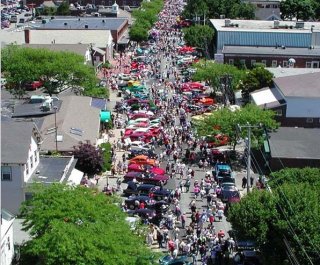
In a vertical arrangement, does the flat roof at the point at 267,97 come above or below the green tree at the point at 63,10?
above

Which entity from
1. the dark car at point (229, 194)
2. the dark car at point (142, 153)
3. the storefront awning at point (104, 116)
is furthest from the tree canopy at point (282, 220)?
the storefront awning at point (104, 116)

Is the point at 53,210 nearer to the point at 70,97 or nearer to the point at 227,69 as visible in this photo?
the point at 70,97

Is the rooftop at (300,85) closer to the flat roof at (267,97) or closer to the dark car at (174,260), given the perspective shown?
the flat roof at (267,97)

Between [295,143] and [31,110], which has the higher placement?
[31,110]

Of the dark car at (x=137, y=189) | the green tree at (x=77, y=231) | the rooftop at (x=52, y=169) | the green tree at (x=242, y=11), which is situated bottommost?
the dark car at (x=137, y=189)

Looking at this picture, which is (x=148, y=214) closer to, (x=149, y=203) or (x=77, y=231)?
(x=149, y=203)

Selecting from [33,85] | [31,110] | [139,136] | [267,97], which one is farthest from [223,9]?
[31,110]

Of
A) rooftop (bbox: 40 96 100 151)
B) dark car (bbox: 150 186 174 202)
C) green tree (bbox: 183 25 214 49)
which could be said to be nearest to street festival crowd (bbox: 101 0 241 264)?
dark car (bbox: 150 186 174 202)
